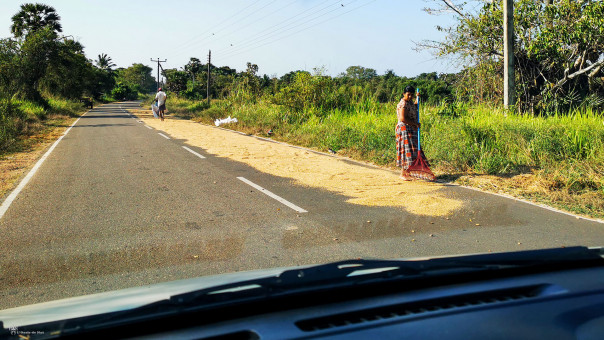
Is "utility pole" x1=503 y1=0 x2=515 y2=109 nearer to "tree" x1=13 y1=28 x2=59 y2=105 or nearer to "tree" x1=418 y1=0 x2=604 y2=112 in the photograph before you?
"tree" x1=418 y1=0 x2=604 y2=112

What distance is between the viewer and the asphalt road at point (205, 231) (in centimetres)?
472

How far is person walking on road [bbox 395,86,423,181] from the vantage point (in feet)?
31.5

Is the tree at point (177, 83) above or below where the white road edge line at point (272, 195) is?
above

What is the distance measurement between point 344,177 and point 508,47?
240 inches

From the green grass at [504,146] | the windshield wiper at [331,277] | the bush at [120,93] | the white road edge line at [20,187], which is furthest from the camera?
the bush at [120,93]

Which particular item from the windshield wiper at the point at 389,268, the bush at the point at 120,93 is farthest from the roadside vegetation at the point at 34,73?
the bush at the point at 120,93

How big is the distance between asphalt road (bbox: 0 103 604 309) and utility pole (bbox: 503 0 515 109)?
17.9 ft

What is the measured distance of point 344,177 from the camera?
1007 cm

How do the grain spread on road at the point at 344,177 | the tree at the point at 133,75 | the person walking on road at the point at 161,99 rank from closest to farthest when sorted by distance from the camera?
1. the grain spread on road at the point at 344,177
2. the person walking on road at the point at 161,99
3. the tree at the point at 133,75

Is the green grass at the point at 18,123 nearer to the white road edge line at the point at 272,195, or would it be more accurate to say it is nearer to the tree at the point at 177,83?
the white road edge line at the point at 272,195

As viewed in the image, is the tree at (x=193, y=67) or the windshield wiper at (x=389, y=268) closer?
the windshield wiper at (x=389, y=268)

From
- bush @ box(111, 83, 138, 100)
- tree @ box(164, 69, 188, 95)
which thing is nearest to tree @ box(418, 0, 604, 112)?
tree @ box(164, 69, 188, 95)

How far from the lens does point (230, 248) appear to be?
17.6ft

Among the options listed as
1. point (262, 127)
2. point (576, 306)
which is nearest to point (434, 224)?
point (576, 306)
